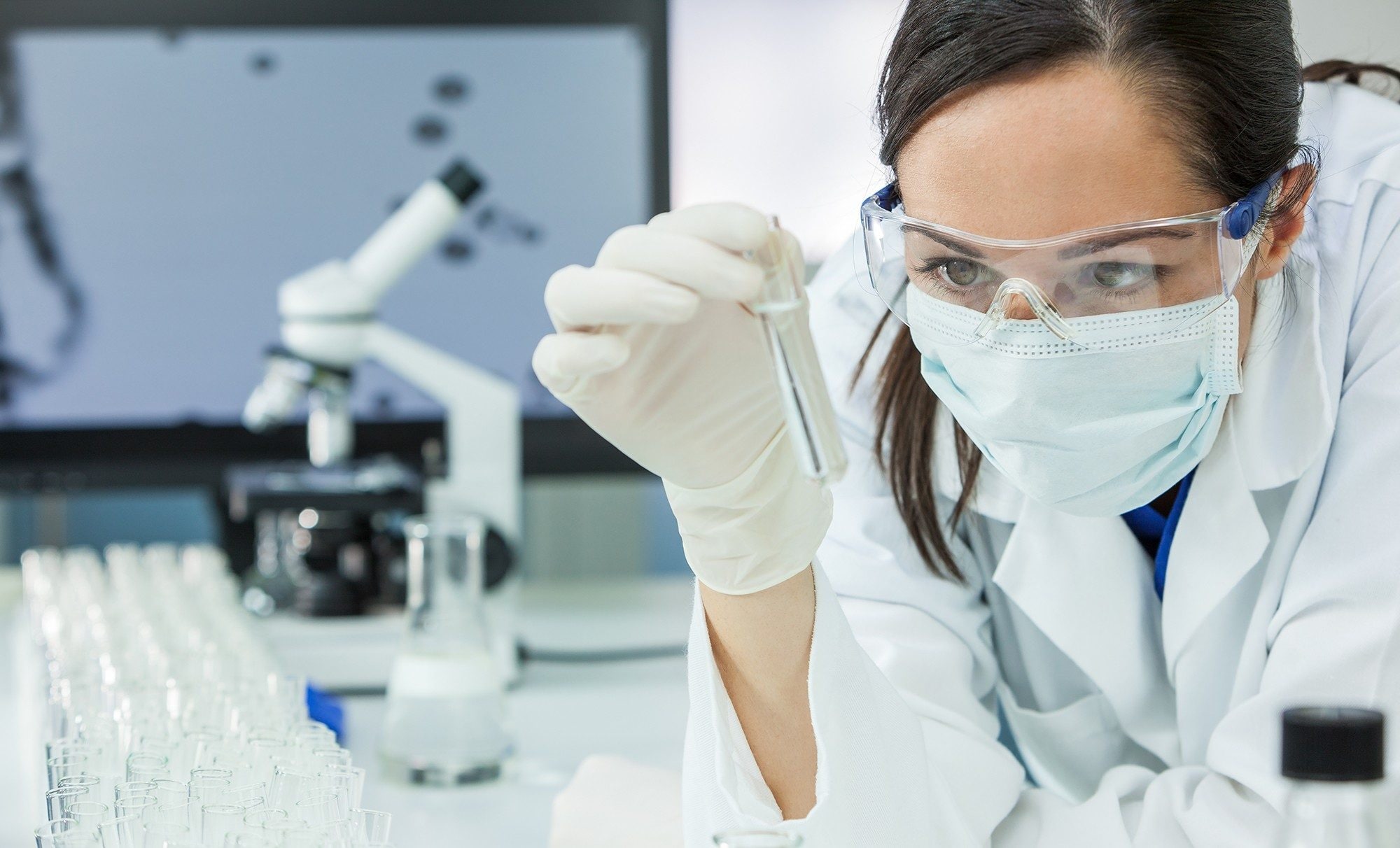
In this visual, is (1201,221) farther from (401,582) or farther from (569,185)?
(569,185)

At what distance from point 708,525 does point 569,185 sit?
1764mm

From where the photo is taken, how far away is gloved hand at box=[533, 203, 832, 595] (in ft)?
2.69

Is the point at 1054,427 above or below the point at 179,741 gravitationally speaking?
above

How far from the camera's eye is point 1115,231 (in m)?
0.99

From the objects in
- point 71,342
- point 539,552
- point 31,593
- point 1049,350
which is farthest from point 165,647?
point 539,552

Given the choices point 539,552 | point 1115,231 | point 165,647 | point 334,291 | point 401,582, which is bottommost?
point 539,552

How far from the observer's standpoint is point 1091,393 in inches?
42.3

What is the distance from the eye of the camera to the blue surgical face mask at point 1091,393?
105 cm

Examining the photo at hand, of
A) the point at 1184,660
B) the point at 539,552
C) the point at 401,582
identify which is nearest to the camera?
the point at 1184,660

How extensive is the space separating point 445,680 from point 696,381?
2.39ft

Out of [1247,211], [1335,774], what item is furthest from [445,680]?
[1335,774]

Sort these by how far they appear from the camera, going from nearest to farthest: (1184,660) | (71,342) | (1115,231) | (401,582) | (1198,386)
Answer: (1115,231) → (1198,386) → (1184,660) → (401,582) → (71,342)

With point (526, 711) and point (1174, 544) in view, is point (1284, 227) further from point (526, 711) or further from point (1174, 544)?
point (526, 711)

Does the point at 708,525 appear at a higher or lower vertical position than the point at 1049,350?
lower
